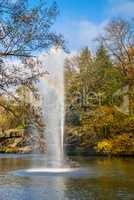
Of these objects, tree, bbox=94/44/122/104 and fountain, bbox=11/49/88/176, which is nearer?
fountain, bbox=11/49/88/176

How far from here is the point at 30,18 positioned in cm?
1290

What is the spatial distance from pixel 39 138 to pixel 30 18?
10.6ft

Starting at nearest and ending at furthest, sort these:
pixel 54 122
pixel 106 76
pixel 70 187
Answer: pixel 70 187 < pixel 54 122 < pixel 106 76

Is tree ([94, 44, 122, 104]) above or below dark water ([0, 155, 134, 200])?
above

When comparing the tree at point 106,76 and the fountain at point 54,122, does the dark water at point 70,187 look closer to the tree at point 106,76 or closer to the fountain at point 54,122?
the fountain at point 54,122

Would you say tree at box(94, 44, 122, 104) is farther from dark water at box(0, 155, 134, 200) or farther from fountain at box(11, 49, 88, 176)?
dark water at box(0, 155, 134, 200)

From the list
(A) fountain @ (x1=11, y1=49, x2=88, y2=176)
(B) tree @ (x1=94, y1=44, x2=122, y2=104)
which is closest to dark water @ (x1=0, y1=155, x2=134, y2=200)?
(A) fountain @ (x1=11, y1=49, x2=88, y2=176)

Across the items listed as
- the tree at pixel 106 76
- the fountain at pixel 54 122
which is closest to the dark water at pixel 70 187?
the fountain at pixel 54 122

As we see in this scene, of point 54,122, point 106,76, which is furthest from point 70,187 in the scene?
point 106,76

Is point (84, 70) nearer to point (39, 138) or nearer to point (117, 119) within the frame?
point (117, 119)

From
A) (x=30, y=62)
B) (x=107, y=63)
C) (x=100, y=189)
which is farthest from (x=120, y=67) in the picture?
(x=30, y=62)

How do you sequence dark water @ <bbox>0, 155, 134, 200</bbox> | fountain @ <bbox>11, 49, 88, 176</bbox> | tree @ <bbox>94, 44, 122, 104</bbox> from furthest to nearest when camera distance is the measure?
1. tree @ <bbox>94, 44, 122, 104</bbox>
2. fountain @ <bbox>11, 49, 88, 176</bbox>
3. dark water @ <bbox>0, 155, 134, 200</bbox>

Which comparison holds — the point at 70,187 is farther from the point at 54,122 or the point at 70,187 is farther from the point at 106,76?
the point at 106,76

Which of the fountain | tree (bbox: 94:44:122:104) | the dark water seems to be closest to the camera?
the dark water
